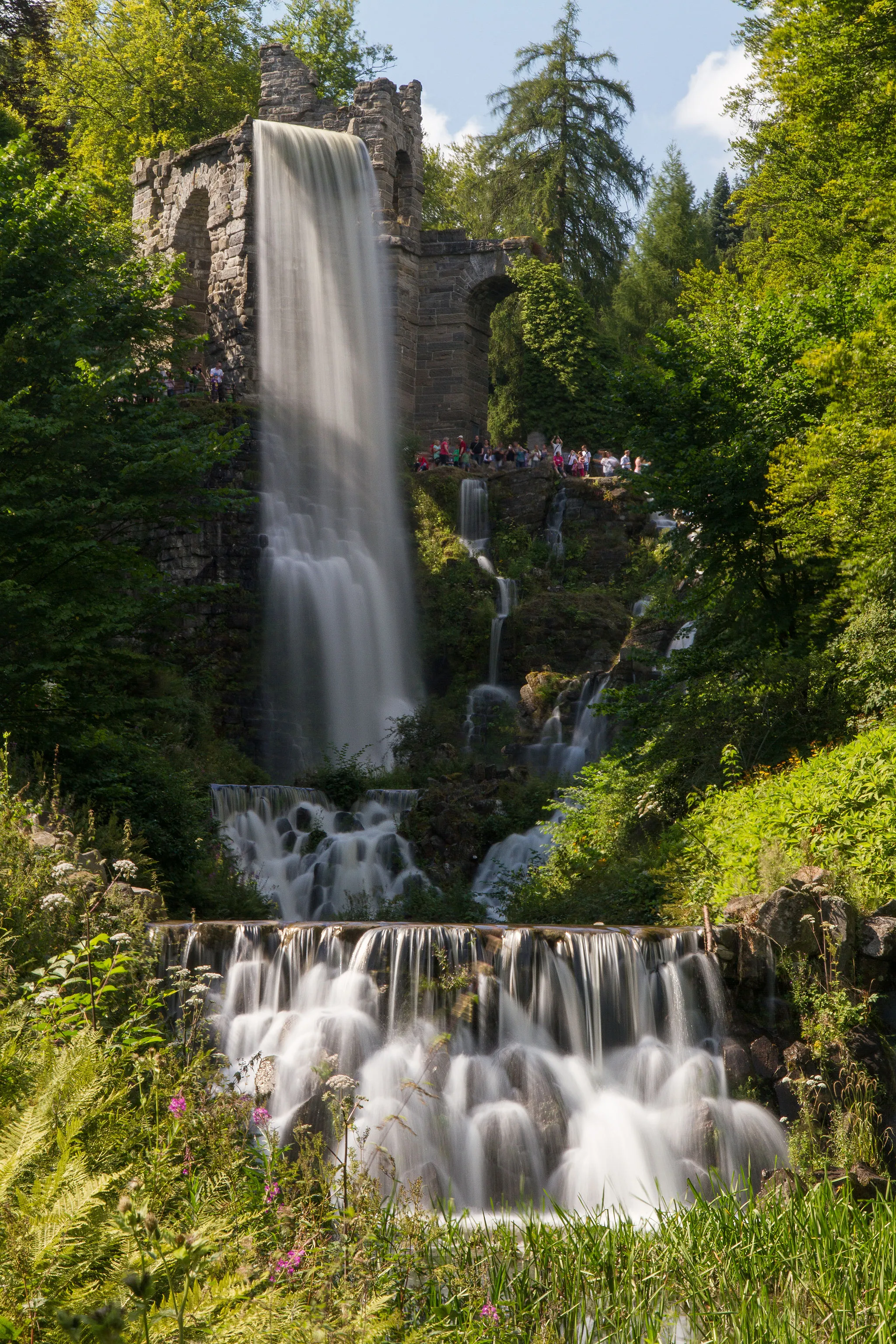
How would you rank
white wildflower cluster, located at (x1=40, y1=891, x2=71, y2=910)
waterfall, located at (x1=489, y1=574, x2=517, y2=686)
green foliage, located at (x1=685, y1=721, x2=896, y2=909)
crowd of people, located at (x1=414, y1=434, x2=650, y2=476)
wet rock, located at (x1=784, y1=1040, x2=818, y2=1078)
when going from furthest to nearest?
crowd of people, located at (x1=414, y1=434, x2=650, y2=476) < waterfall, located at (x1=489, y1=574, x2=517, y2=686) < green foliage, located at (x1=685, y1=721, x2=896, y2=909) < wet rock, located at (x1=784, y1=1040, x2=818, y2=1078) < white wildflower cluster, located at (x1=40, y1=891, x2=71, y2=910)

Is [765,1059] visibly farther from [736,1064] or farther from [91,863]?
[91,863]

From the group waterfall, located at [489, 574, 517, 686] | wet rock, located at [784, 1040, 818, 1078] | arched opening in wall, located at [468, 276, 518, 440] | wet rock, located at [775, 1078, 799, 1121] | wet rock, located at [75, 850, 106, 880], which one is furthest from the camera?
arched opening in wall, located at [468, 276, 518, 440]

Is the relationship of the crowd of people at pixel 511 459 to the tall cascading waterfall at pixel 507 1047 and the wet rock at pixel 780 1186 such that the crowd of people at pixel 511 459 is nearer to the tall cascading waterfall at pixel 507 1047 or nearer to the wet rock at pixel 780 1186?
the tall cascading waterfall at pixel 507 1047

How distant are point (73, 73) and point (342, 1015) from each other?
118 ft

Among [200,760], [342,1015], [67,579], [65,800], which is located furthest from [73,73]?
[342,1015]

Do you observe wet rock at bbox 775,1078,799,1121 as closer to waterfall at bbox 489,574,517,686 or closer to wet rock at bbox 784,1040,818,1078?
wet rock at bbox 784,1040,818,1078

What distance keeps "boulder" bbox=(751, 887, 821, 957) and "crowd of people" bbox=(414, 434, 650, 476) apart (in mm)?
19580

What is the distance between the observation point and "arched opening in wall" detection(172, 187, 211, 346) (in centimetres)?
Answer: 2919

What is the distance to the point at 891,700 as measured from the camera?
11.6 m

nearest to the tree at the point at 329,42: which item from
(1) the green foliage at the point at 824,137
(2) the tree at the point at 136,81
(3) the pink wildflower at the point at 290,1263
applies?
(2) the tree at the point at 136,81

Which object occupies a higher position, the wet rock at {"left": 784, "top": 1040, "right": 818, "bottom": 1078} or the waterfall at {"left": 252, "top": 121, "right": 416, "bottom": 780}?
the waterfall at {"left": 252, "top": 121, "right": 416, "bottom": 780}

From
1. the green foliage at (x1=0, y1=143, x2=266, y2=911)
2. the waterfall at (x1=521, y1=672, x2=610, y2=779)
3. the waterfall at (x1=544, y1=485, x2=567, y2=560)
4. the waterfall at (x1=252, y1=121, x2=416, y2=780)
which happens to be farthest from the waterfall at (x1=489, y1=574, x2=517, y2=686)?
the green foliage at (x1=0, y1=143, x2=266, y2=911)

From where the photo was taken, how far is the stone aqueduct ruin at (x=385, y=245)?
27.2 meters

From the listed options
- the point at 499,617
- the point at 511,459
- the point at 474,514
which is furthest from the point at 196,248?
the point at 499,617
